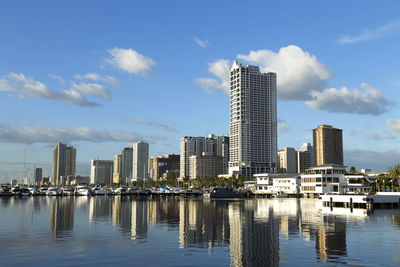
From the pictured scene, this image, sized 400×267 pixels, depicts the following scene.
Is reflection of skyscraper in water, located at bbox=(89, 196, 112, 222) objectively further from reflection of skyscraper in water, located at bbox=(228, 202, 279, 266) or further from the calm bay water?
reflection of skyscraper in water, located at bbox=(228, 202, 279, 266)

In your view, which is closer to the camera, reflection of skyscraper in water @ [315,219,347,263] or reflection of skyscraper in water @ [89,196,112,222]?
reflection of skyscraper in water @ [315,219,347,263]

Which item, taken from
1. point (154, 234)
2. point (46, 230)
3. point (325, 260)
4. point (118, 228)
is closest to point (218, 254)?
point (325, 260)

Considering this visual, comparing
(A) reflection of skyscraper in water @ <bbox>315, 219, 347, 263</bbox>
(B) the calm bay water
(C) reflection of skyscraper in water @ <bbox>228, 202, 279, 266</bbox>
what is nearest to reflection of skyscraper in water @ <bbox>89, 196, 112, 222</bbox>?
(B) the calm bay water

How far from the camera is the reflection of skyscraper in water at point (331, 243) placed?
3800cm

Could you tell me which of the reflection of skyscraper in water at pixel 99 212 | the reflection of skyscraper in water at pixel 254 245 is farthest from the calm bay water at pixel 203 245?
the reflection of skyscraper in water at pixel 99 212

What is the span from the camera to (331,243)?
46031mm

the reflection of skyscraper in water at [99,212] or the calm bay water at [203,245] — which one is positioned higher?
the calm bay water at [203,245]

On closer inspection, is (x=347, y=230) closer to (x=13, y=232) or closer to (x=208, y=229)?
(x=208, y=229)

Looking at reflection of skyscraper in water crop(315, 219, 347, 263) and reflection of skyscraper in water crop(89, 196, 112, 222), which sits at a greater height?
→ reflection of skyscraper in water crop(315, 219, 347, 263)

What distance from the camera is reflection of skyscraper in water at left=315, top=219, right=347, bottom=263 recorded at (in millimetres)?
38000

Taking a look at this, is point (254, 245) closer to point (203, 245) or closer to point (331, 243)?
point (203, 245)

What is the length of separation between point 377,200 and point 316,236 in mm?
76886

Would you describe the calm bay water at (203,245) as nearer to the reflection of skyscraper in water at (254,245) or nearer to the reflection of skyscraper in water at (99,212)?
the reflection of skyscraper in water at (254,245)

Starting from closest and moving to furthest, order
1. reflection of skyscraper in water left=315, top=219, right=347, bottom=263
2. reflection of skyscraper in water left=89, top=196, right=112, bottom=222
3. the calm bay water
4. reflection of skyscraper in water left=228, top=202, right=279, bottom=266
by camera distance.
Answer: reflection of skyscraper in water left=228, top=202, right=279, bottom=266 → the calm bay water → reflection of skyscraper in water left=315, top=219, right=347, bottom=263 → reflection of skyscraper in water left=89, top=196, right=112, bottom=222
